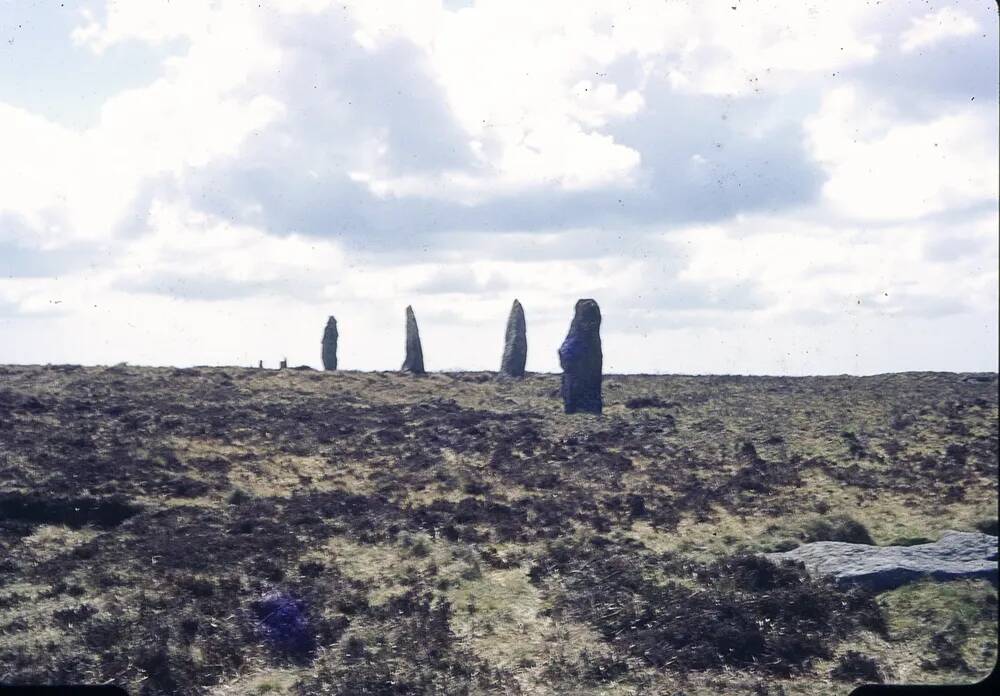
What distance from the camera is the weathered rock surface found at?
71.8 ft

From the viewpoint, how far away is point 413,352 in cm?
6862

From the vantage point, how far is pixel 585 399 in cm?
5297

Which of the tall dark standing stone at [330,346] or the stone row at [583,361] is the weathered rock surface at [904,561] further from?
the tall dark standing stone at [330,346]

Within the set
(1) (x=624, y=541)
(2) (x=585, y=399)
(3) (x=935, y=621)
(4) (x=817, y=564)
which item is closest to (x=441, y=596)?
(1) (x=624, y=541)

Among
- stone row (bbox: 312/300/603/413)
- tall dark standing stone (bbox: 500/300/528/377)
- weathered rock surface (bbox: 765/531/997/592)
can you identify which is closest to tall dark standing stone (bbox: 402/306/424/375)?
tall dark standing stone (bbox: 500/300/528/377)

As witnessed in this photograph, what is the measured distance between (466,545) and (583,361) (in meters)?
25.5

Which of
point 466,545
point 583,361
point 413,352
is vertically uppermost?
point 413,352

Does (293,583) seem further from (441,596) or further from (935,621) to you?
(935,621)

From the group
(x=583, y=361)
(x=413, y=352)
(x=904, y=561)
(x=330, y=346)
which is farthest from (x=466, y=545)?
(x=330, y=346)

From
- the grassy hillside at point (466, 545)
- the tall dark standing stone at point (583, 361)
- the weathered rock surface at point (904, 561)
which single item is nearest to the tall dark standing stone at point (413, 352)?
the tall dark standing stone at point (583, 361)

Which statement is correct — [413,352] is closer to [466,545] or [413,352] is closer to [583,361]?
[583,361]

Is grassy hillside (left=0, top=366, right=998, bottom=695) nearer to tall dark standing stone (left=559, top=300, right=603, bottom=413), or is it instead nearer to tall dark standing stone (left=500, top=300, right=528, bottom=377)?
tall dark standing stone (left=559, top=300, right=603, bottom=413)

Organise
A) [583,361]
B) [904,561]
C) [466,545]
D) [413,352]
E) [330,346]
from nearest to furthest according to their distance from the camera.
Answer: [904,561]
[466,545]
[583,361]
[413,352]
[330,346]

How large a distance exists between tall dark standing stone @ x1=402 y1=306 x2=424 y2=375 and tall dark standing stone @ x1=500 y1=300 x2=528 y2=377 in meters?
6.39
